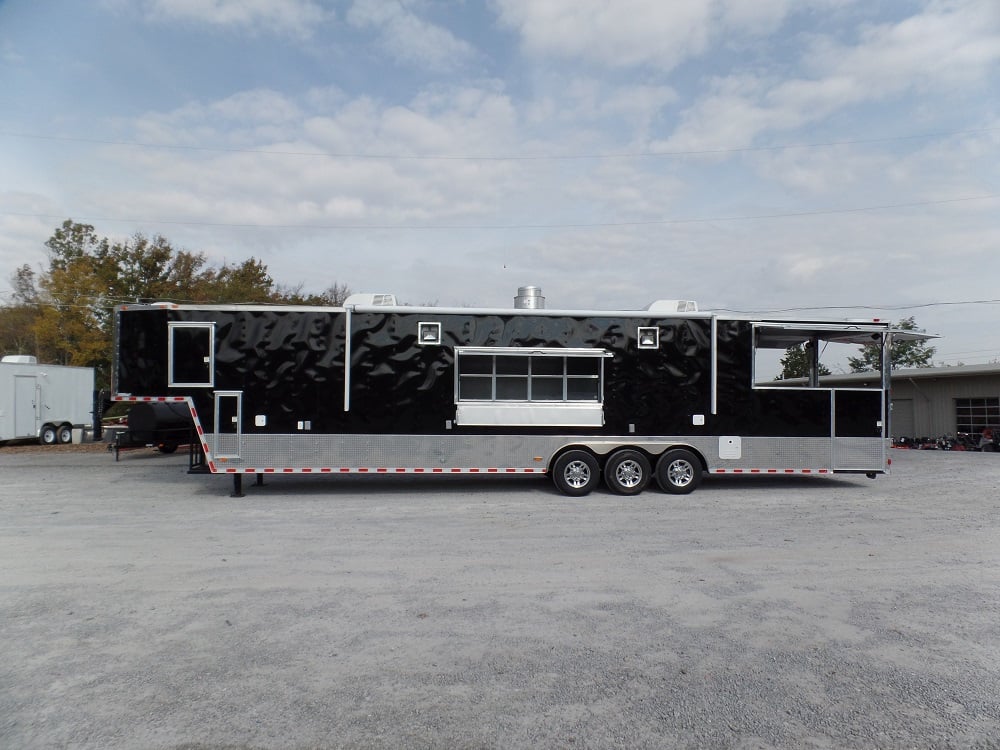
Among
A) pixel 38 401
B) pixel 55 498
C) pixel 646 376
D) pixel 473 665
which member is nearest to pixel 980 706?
pixel 473 665

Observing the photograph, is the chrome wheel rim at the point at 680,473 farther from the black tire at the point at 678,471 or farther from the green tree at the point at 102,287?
the green tree at the point at 102,287

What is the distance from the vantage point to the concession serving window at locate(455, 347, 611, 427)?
11.1 meters

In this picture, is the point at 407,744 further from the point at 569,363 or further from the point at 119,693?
the point at 569,363

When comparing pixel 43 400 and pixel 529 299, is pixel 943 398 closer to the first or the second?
pixel 529 299

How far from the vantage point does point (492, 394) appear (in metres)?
11.3

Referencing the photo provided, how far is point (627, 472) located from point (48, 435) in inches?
797

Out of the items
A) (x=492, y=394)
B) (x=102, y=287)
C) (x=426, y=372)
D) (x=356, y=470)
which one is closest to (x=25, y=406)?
(x=102, y=287)

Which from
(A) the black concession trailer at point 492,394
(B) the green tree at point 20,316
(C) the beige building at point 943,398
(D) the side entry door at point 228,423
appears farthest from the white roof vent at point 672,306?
(B) the green tree at point 20,316

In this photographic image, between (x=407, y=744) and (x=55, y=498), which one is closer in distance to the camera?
(x=407, y=744)

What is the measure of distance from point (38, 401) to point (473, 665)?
22996mm

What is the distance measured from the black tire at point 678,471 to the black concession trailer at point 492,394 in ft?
0.08

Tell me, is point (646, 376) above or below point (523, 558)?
above

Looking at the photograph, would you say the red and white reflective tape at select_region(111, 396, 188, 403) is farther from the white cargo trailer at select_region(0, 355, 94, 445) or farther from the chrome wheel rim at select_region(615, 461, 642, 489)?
the white cargo trailer at select_region(0, 355, 94, 445)

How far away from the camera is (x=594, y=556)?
6.94 m
